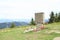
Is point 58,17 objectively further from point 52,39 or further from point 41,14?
point 52,39

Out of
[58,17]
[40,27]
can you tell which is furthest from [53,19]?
[40,27]

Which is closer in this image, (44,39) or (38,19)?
(44,39)

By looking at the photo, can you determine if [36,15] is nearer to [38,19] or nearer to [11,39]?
[38,19]

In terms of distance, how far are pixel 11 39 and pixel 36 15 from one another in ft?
13.4

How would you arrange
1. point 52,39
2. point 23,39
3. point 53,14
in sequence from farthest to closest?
1. point 53,14
2. point 23,39
3. point 52,39

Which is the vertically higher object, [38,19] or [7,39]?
[38,19]

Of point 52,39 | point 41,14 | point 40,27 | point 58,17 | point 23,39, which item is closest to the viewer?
point 52,39

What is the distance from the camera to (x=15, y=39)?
1251 cm

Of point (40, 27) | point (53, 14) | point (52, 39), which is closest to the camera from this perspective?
point (52, 39)

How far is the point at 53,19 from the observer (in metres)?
42.0

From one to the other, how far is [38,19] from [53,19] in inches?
1057

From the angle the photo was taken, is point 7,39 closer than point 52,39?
No

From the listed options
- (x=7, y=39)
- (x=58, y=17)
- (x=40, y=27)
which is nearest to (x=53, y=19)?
(x=58, y=17)

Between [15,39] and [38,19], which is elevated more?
[38,19]
